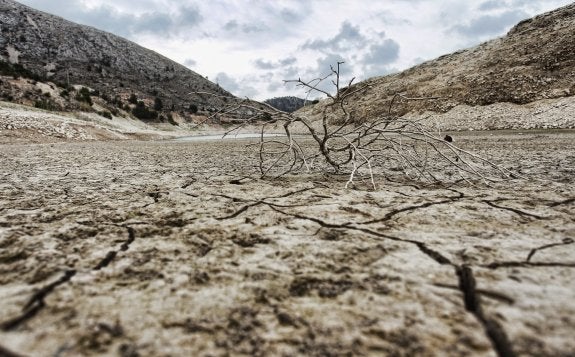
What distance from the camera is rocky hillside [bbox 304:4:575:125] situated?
46.5 ft

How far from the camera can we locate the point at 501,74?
16.4 m

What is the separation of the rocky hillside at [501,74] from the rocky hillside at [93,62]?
1499 cm

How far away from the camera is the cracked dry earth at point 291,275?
2.50 ft

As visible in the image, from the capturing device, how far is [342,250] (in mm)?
1287

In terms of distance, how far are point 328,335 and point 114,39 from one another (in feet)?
186

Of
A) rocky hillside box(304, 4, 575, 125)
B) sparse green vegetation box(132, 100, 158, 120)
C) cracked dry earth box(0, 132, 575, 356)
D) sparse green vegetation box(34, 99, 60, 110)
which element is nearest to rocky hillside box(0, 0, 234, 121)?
sparse green vegetation box(132, 100, 158, 120)

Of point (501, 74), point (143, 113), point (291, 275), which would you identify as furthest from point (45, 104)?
point (291, 275)

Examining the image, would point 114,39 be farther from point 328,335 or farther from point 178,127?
point 328,335

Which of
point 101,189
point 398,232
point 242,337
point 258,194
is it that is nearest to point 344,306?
point 242,337

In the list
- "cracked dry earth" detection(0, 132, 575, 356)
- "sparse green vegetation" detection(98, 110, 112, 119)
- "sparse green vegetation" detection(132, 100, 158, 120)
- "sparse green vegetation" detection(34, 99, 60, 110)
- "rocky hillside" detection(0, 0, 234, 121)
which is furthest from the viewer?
"rocky hillside" detection(0, 0, 234, 121)

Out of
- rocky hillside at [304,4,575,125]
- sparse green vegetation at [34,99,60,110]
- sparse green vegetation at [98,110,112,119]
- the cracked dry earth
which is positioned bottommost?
the cracked dry earth

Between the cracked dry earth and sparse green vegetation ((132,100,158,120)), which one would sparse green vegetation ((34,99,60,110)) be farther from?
the cracked dry earth

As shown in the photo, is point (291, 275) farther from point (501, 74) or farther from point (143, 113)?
point (143, 113)

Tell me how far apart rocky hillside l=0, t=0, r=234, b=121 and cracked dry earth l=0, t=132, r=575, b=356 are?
28.4 m
